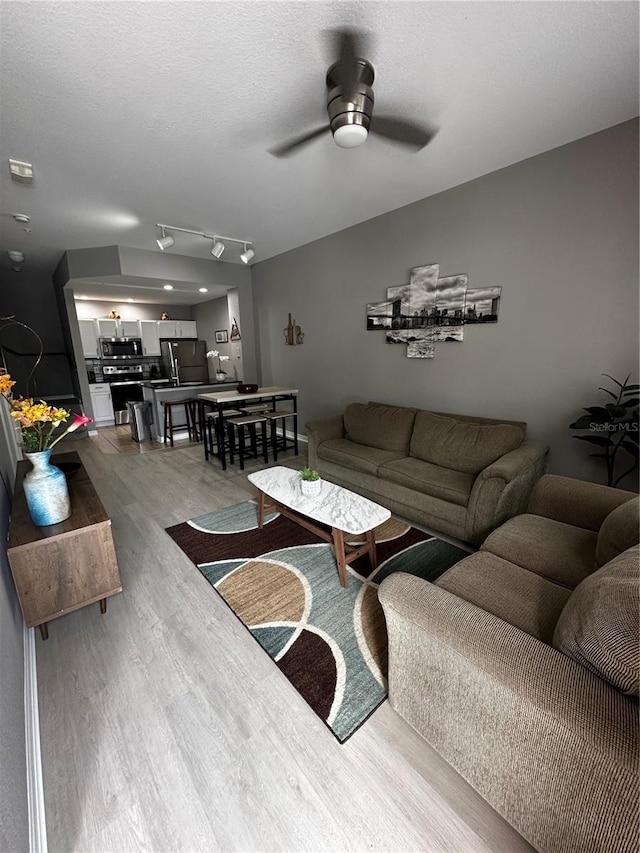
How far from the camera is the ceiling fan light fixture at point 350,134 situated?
1565 millimetres

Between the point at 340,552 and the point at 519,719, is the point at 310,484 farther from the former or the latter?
the point at 519,719

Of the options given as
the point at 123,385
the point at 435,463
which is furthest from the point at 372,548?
the point at 123,385

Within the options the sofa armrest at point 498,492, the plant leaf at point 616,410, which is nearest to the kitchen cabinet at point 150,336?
the sofa armrest at point 498,492

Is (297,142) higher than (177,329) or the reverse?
higher

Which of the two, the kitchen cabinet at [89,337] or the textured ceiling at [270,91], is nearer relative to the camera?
the textured ceiling at [270,91]

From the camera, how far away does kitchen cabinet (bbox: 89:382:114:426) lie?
252 inches

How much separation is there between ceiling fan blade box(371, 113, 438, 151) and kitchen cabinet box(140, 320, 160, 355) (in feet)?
21.6

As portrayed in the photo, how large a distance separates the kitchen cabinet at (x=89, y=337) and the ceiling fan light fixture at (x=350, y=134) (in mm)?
6854

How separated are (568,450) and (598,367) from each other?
659 mm

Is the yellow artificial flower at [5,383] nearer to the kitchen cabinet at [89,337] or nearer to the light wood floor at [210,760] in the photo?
the light wood floor at [210,760]

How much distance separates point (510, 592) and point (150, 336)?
26.2 ft

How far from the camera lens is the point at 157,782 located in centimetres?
114

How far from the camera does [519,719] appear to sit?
2.91ft

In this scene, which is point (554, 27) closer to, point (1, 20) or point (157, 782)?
point (1, 20)
